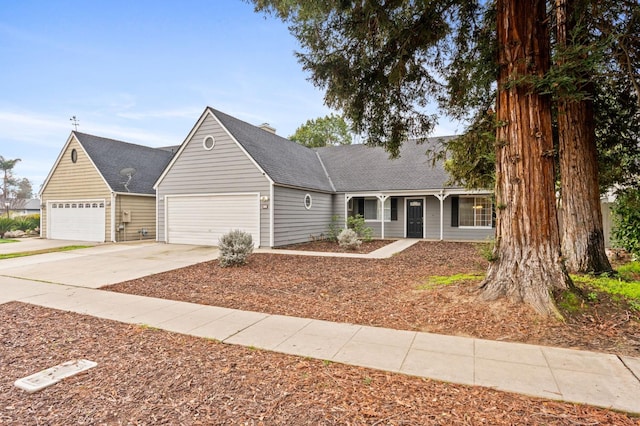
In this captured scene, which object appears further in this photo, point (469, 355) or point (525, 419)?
point (469, 355)

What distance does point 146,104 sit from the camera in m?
19.8

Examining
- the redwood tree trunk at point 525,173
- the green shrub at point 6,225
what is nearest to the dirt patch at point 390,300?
the redwood tree trunk at point 525,173

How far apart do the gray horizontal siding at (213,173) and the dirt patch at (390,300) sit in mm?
4230

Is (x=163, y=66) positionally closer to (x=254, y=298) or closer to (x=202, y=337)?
(x=254, y=298)

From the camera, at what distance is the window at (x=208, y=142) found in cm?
1380

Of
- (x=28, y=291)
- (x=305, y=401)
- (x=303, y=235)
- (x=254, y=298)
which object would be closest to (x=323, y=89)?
(x=254, y=298)

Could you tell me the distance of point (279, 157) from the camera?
15.1 metres

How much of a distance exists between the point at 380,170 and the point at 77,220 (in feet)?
52.6

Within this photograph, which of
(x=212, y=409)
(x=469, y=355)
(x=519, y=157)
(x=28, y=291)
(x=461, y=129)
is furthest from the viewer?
(x=461, y=129)

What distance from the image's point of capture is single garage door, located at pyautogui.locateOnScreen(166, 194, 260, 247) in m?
13.2

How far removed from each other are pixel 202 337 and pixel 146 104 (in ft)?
65.1

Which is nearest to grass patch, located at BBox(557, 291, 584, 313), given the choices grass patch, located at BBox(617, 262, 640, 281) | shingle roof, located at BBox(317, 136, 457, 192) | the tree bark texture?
the tree bark texture

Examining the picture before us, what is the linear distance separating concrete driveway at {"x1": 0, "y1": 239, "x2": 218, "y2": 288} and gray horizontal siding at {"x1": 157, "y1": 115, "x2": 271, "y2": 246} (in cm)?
246

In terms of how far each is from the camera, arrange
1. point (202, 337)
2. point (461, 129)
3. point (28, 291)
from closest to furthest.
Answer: point (202, 337)
point (28, 291)
point (461, 129)
